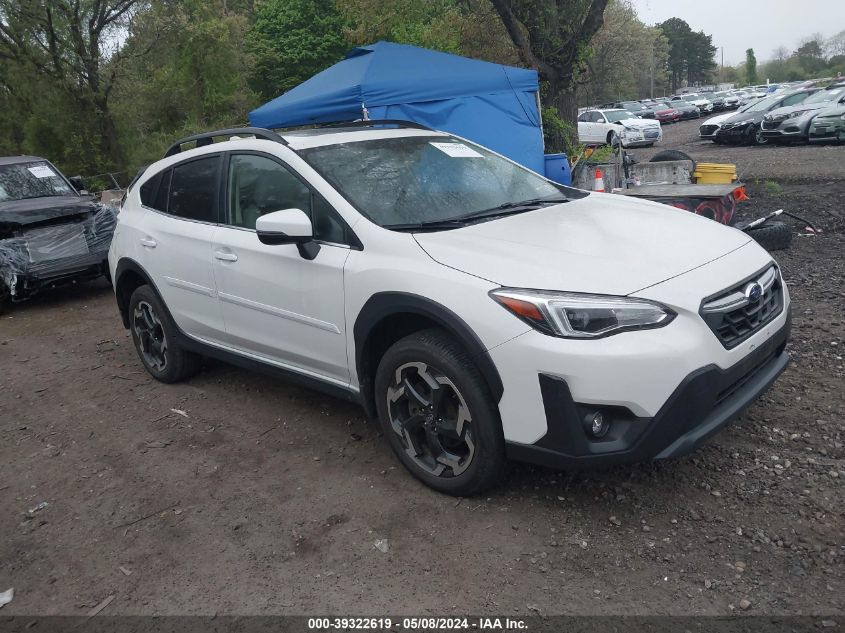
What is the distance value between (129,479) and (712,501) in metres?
2.99

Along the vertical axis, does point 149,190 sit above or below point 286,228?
above

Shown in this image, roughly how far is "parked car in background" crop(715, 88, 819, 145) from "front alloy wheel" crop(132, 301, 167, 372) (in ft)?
62.4

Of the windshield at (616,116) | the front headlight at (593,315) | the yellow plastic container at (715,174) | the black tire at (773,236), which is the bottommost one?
the black tire at (773,236)

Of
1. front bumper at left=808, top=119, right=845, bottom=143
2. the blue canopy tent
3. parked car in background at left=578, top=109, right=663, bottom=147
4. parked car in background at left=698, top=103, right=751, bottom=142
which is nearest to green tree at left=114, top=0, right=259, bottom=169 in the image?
the blue canopy tent

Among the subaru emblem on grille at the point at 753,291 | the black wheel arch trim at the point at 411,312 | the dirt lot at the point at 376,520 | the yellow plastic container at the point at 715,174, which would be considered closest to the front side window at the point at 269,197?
the black wheel arch trim at the point at 411,312

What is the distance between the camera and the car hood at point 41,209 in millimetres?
8219

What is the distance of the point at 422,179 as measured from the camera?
4.05m

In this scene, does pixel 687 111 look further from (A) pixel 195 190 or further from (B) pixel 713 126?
(A) pixel 195 190

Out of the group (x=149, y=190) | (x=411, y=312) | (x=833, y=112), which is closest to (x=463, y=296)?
(x=411, y=312)

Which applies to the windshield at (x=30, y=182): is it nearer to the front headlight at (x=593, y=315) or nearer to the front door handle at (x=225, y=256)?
the front door handle at (x=225, y=256)

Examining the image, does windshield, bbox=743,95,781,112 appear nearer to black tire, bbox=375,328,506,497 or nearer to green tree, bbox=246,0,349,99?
green tree, bbox=246,0,349,99

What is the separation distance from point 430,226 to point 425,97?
239 inches

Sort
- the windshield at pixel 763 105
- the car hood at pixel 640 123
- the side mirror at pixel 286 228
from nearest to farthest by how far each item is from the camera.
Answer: the side mirror at pixel 286 228 → the windshield at pixel 763 105 → the car hood at pixel 640 123

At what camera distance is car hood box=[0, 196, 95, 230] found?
8.22 meters
